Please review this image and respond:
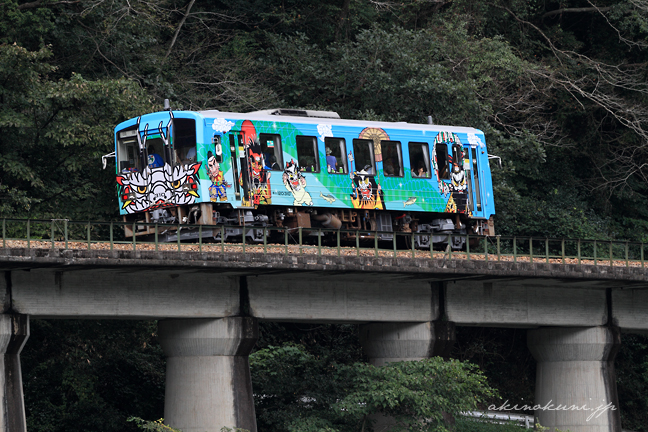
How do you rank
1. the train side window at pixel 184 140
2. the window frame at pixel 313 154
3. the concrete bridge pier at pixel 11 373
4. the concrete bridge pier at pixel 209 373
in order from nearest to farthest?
the concrete bridge pier at pixel 11 373
the concrete bridge pier at pixel 209 373
the train side window at pixel 184 140
the window frame at pixel 313 154

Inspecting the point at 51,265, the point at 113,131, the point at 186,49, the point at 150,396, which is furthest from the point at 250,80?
the point at 51,265

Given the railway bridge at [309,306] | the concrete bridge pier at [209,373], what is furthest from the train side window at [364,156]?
the concrete bridge pier at [209,373]

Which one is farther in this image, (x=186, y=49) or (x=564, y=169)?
(x=564, y=169)

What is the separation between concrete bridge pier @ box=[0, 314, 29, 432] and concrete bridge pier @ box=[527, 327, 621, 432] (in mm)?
15312

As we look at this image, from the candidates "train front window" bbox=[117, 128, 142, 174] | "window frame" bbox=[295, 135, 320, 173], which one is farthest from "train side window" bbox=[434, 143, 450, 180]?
"train front window" bbox=[117, 128, 142, 174]

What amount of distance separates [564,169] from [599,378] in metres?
17.7

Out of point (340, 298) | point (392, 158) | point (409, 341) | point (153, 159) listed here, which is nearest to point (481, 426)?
point (409, 341)

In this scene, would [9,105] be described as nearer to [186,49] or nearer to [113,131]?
[113,131]

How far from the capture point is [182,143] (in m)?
27.1

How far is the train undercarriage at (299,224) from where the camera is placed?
26438 mm

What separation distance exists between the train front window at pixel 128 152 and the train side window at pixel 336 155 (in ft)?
16.0

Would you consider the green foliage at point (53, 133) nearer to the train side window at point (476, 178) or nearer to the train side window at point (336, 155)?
the train side window at point (336, 155)

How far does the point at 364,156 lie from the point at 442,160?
270cm

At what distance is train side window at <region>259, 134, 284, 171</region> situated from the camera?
90.2 feet
